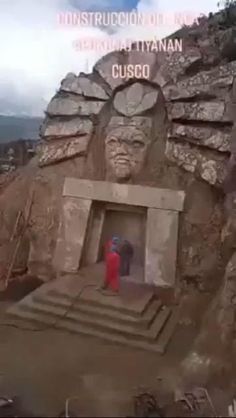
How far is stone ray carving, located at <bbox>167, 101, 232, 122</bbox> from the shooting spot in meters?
8.69

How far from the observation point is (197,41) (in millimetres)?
10438

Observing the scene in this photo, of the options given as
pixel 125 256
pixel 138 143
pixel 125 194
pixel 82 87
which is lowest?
pixel 125 256

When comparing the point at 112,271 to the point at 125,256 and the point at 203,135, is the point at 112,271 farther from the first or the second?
the point at 203,135

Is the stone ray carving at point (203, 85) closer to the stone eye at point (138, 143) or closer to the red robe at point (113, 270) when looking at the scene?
the stone eye at point (138, 143)

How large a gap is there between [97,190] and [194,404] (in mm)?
4482

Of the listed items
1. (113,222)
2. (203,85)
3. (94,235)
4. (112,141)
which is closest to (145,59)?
(203,85)

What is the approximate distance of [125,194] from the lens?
888 cm

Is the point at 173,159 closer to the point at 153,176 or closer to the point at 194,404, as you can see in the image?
the point at 153,176

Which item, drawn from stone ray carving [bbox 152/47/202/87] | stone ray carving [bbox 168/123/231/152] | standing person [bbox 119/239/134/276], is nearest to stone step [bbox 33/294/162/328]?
standing person [bbox 119/239/134/276]

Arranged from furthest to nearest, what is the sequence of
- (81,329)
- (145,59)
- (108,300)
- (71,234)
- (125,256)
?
(71,234)
(145,59)
(125,256)
(108,300)
(81,329)

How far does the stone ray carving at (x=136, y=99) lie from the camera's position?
9.07 metres

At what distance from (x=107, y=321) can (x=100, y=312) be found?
20 centimetres

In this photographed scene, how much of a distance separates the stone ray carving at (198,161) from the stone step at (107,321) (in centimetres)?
231

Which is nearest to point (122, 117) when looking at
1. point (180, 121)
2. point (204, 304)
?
point (180, 121)
